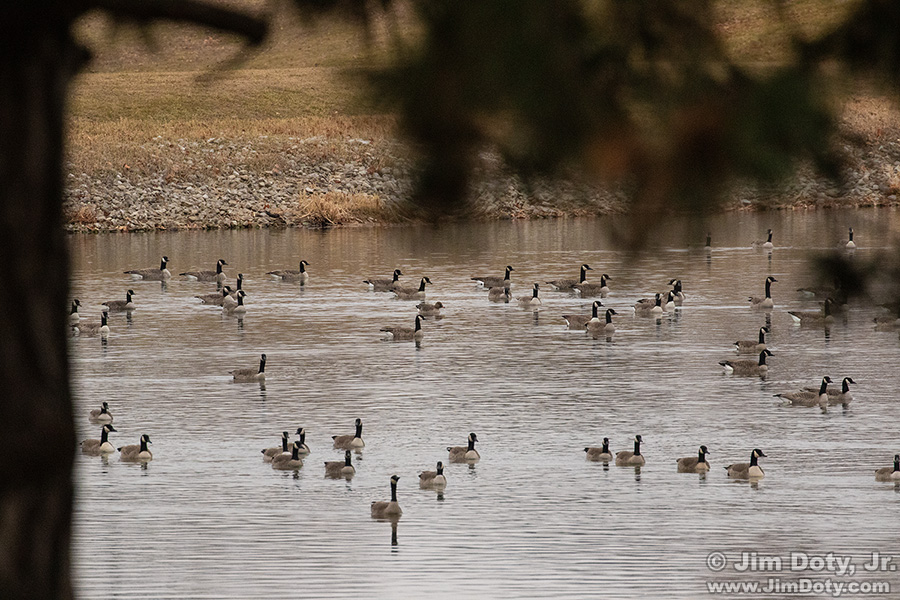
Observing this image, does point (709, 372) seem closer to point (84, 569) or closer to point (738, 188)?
point (84, 569)

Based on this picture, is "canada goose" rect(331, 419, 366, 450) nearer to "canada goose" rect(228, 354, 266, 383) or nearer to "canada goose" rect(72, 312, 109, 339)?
"canada goose" rect(228, 354, 266, 383)

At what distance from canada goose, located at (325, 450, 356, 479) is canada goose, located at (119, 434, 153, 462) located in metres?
2.98

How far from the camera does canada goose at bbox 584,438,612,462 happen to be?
2130cm

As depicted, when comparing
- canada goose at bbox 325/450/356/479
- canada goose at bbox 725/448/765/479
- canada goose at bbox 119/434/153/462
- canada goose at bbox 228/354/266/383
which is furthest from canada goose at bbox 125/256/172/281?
canada goose at bbox 725/448/765/479

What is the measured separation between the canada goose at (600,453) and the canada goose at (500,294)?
61.5 feet

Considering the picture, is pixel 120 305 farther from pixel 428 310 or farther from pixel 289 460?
pixel 289 460

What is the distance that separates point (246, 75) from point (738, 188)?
80.6 meters

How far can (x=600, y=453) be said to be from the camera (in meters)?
21.5

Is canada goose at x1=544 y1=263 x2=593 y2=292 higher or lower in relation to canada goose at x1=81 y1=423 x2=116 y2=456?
higher

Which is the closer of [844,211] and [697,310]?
[844,211]

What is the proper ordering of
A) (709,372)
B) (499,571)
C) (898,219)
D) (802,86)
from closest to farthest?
(802,86) < (499,571) < (709,372) < (898,219)

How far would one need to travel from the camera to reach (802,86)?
5367mm

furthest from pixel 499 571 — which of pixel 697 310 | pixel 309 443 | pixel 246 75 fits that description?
pixel 246 75

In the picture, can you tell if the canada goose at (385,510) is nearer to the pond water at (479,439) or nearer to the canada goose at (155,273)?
the pond water at (479,439)
